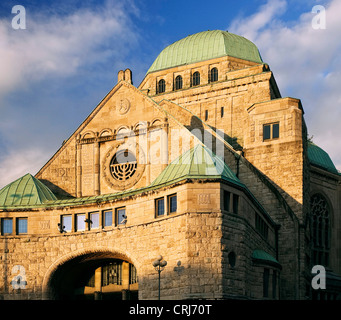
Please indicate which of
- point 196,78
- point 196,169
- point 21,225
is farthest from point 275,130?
point 21,225

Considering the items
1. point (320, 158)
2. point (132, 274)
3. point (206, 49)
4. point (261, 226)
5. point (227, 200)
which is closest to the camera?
point (227, 200)

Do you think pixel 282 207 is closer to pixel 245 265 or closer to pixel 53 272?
pixel 245 265

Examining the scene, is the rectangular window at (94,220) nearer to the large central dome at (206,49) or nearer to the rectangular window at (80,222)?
the rectangular window at (80,222)

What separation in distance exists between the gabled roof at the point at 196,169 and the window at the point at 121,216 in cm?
287

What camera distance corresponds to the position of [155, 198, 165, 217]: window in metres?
42.4

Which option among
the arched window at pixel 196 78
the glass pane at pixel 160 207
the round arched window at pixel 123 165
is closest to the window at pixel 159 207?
the glass pane at pixel 160 207

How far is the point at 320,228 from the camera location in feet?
218

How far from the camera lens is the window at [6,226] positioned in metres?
47.2

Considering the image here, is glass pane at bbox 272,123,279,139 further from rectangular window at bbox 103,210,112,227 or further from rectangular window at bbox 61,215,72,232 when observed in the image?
rectangular window at bbox 61,215,72,232

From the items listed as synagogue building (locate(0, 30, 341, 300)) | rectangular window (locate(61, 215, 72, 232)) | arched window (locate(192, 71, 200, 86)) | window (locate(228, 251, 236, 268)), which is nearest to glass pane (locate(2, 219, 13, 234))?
synagogue building (locate(0, 30, 341, 300))

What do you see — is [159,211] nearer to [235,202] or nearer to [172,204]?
[172,204]

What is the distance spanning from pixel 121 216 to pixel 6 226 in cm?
807

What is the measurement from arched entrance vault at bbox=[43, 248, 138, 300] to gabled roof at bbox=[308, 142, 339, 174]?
27.7 meters

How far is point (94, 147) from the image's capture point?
5309 cm
